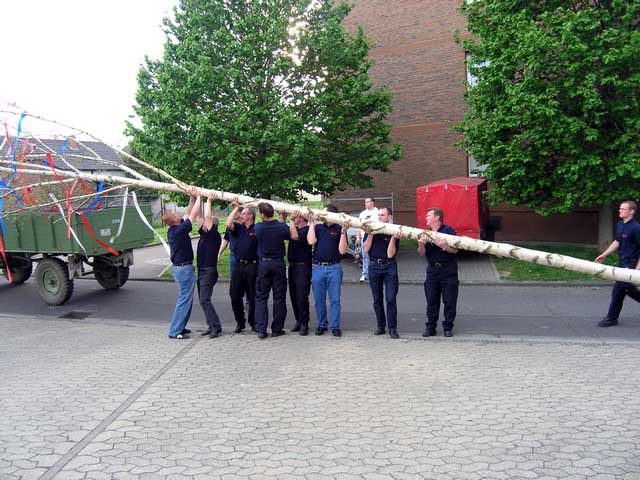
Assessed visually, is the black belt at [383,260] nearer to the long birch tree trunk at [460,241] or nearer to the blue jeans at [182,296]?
the long birch tree trunk at [460,241]

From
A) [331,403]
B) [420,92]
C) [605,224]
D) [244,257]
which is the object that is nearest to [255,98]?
[244,257]

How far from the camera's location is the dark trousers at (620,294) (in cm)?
717

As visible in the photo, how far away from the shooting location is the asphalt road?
757 cm

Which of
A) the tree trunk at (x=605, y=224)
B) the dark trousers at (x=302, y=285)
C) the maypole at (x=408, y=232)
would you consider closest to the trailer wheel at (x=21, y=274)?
the maypole at (x=408, y=232)

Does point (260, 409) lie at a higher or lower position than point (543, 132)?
lower

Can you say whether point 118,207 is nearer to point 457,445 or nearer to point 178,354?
point 178,354

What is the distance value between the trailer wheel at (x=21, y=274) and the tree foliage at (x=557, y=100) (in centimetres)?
1136

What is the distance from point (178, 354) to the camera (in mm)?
6719

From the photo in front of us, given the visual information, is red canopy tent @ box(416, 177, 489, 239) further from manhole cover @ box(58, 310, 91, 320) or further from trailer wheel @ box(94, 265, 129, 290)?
manhole cover @ box(58, 310, 91, 320)

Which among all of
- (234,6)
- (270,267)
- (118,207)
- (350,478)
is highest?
(234,6)

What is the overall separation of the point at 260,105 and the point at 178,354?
7.51 meters

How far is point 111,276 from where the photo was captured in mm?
11781

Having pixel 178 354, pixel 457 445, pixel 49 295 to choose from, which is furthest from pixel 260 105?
pixel 457 445

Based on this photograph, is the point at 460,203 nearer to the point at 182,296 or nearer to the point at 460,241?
the point at 182,296
